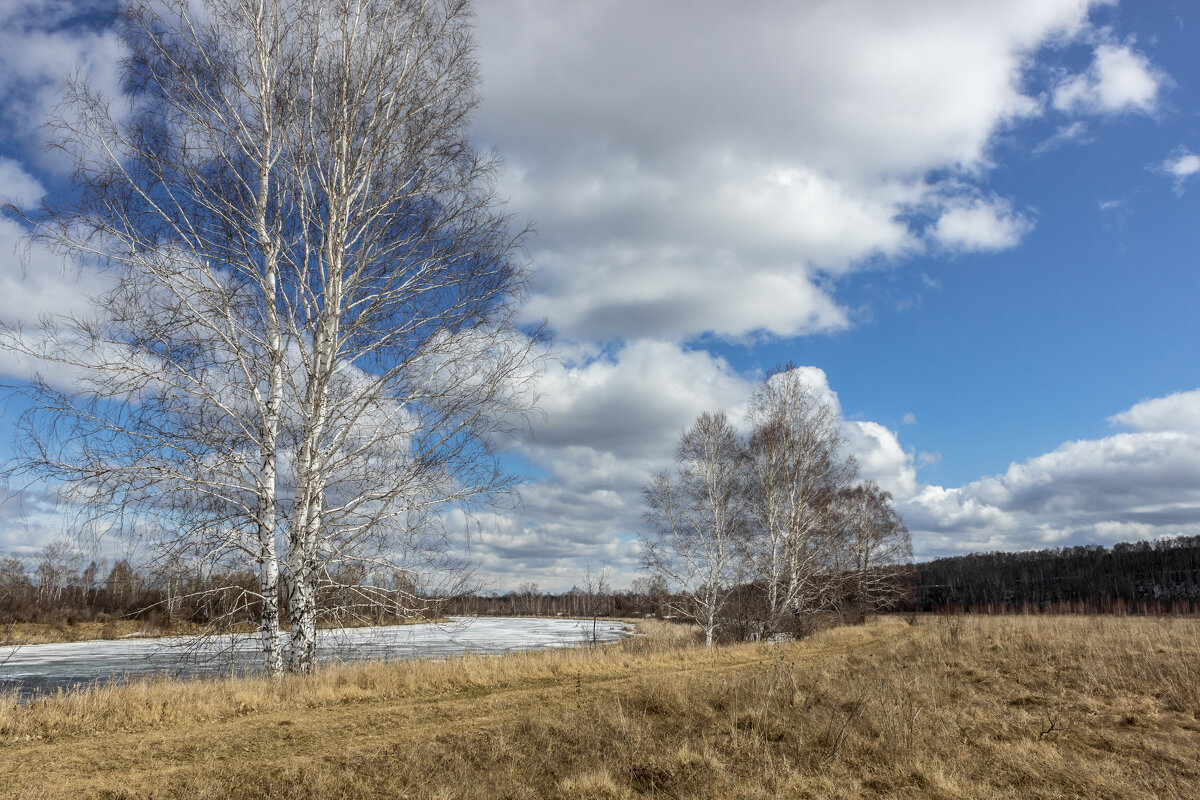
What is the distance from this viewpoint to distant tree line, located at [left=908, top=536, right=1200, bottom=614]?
221 feet

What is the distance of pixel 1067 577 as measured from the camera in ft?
255

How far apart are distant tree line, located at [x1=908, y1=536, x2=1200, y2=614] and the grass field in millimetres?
60550

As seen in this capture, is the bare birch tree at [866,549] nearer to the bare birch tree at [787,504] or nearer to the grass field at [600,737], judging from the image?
the bare birch tree at [787,504]

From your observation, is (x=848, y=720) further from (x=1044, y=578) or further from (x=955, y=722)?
(x=1044, y=578)

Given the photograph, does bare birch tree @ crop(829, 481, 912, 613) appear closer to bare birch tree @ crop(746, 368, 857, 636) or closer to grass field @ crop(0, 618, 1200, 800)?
bare birch tree @ crop(746, 368, 857, 636)

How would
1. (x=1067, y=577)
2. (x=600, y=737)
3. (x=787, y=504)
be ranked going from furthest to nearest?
(x=1067, y=577) < (x=787, y=504) < (x=600, y=737)

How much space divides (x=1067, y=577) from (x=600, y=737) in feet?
Result: 304

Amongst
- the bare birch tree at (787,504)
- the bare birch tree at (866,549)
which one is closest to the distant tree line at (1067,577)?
the bare birch tree at (866,549)

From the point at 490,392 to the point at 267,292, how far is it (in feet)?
11.7

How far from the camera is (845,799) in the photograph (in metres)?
5.12

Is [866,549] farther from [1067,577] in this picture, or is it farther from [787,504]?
[1067,577]

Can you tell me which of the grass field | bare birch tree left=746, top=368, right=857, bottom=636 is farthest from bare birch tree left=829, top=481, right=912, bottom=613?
the grass field

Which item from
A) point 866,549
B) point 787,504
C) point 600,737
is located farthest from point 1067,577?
point 600,737

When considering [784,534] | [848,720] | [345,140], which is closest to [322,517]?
[345,140]
